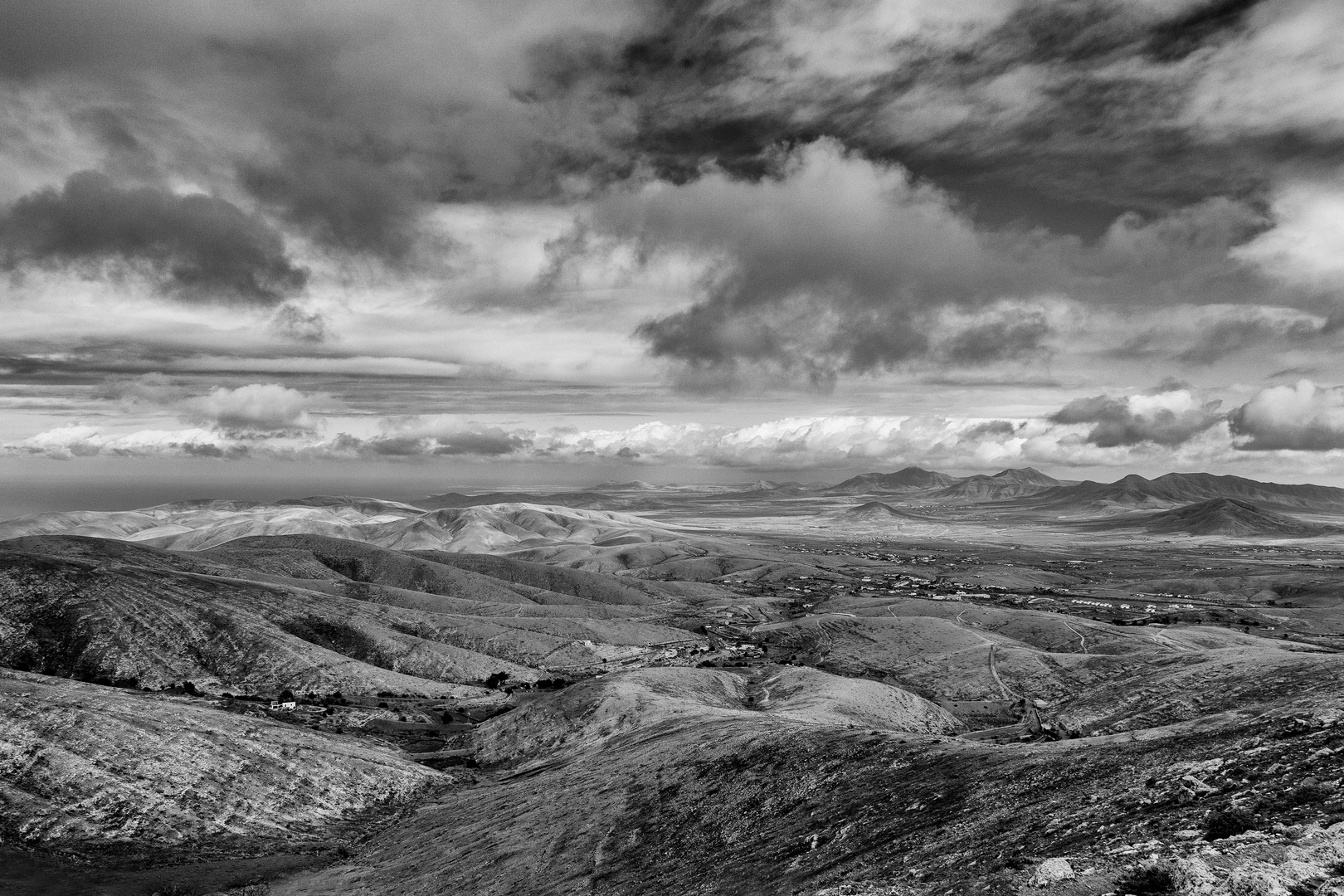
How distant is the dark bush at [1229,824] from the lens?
89.8 ft

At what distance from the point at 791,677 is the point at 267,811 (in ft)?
306

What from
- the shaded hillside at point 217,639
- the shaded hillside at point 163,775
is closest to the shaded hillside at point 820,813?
the shaded hillside at point 163,775

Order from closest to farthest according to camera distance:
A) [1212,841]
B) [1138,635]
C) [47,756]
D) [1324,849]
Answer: [1324,849], [1212,841], [47,756], [1138,635]

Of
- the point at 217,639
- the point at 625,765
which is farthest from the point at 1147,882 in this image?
the point at 217,639

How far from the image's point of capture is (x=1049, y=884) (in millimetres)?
26828

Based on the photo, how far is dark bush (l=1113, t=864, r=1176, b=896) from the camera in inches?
955

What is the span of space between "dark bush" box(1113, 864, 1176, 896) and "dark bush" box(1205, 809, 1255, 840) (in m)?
3.93

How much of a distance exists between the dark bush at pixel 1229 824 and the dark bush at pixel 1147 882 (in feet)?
12.9

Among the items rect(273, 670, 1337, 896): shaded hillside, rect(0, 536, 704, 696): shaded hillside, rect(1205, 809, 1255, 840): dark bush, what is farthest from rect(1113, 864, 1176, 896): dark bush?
rect(0, 536, 704, 696): shaded hillside

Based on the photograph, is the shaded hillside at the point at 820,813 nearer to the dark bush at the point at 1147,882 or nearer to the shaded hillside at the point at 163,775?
the dark bush at the point at 1147,882

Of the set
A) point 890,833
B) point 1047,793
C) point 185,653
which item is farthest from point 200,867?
point 185,653

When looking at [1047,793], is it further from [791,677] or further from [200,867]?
[791,677]

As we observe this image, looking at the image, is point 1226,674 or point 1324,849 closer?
point 1324,849

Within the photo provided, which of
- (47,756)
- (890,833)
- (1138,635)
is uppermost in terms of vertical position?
(890,833)
